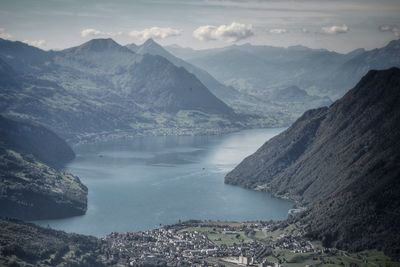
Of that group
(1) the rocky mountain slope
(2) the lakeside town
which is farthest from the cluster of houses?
(1) the rocky mountain slope

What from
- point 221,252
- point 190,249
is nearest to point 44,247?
point 190,249

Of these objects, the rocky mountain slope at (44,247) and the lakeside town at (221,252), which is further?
the lakeside town at (221,252)

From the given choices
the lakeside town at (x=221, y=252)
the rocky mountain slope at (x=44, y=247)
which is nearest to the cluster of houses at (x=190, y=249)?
the lakeside town at (x=221, y=252)

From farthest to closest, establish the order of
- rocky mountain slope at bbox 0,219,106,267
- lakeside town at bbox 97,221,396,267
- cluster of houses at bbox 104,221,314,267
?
cluster of houses at bbox 104,221,314,267 → lakeside town at bbox 97,221,396,267 → rocky mountain slope at bbox 0,219,106,267

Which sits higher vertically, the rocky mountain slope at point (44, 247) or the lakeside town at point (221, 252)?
the rocky mountain slope at point (44, 247)

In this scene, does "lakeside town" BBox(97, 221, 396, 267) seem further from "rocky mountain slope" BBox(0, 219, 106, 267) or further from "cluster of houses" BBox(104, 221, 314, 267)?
"rocky mountain slope" BBox(0, 219, 106, 267)

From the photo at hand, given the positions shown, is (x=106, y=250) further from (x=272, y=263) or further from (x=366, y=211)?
(x=366, y=211)

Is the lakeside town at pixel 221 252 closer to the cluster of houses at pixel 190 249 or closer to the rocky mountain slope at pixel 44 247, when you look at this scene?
the cluster of houses at pixel 190 249

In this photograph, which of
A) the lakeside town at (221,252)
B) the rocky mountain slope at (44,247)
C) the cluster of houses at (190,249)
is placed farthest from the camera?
the cluster of houses at (190,249)

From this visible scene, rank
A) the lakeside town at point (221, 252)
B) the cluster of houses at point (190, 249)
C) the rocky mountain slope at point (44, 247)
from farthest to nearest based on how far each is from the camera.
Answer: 1. the cluster of houses at point (190, 249)
2. the lakeside town at point (221, 252)
3. the rocky mountain slope at point (44, 247)

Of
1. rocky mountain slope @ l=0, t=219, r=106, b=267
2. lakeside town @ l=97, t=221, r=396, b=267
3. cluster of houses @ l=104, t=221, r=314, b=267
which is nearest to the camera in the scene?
rocky mountain slope @ l=0, t=219, r=106, b=267

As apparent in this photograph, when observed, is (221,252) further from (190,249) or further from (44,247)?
(44,247)

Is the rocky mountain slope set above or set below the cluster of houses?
above
